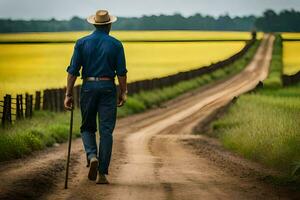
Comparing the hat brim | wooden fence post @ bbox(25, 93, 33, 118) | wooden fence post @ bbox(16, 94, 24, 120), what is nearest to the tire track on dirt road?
the hat brim

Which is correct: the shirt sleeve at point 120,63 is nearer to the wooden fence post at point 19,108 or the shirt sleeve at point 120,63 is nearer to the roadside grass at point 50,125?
the roadside grass at point 50,125

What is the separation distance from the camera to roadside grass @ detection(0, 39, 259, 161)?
13.4m

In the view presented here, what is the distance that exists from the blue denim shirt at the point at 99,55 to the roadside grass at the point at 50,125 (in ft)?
11.2

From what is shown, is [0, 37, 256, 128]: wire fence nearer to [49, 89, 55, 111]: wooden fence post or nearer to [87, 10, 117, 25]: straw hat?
[49, 89, 55, 111]: wooden fence post

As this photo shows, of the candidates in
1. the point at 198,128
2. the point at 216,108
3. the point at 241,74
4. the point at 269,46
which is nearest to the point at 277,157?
the point at 198,128

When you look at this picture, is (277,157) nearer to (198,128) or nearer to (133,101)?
(198,128)

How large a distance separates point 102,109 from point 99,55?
67cm

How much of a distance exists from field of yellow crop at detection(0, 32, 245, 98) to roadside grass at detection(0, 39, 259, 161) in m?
4.33

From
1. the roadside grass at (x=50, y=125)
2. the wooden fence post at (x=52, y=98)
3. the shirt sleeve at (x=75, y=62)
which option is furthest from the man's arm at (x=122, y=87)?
the wooden fence post at (x=52, y=98)

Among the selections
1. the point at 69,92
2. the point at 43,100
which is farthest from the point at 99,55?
the point at 43,100

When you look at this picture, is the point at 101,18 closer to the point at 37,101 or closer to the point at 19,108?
the point at 19,108

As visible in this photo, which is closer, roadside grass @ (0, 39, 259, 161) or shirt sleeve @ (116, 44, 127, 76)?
shirt sleeve @ (116, 44, 127, 76)

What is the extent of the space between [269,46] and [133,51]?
20034mm

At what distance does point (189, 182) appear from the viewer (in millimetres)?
9570
